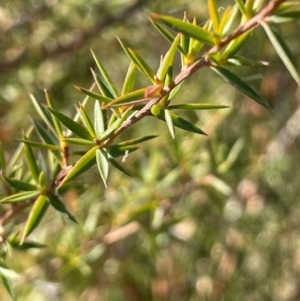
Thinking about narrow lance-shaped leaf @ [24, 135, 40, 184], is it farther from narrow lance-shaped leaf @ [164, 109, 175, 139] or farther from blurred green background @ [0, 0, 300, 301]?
blurred green background @ [0, 0, 300, 301]

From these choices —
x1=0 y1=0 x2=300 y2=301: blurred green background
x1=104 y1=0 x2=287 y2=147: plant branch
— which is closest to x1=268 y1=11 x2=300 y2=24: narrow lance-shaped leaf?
x1=104 y1=0 x2=287 y2=147: plant branch

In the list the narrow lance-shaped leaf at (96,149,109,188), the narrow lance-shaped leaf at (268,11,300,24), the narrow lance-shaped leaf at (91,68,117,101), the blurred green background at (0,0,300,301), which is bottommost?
the blurred green background at (0,0,300,301)

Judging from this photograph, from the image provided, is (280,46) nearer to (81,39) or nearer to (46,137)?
(46,137)

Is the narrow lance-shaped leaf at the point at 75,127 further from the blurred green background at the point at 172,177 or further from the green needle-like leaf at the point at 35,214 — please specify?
the blurred green background at the point at 172,177

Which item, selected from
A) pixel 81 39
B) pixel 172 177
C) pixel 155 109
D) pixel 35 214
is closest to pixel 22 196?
pixel 35 214

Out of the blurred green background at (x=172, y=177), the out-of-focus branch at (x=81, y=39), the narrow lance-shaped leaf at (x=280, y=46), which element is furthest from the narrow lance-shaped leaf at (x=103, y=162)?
the out-of-focus branch at (x=81, y=39)

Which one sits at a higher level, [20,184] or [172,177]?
[20,184]

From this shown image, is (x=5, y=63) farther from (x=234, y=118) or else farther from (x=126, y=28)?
(x=234, y=118)
